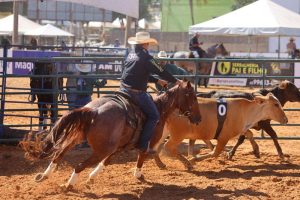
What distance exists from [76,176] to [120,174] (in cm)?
142

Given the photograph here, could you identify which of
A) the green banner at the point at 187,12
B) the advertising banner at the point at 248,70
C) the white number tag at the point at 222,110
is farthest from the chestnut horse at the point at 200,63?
the green banner at the point at 187,12

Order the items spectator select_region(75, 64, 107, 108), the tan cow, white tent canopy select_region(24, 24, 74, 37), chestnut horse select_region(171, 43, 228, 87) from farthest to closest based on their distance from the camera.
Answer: white tent canopy select_region(24, 24, 74, 37)
chestnut horse select_region(171, 43, 228, 87)
spectator select_region(75, 64, 107, 108)
the tan cow

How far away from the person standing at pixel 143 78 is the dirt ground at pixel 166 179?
65cm

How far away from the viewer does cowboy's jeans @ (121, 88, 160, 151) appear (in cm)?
804

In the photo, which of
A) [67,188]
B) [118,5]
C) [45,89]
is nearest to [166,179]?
[67,188]

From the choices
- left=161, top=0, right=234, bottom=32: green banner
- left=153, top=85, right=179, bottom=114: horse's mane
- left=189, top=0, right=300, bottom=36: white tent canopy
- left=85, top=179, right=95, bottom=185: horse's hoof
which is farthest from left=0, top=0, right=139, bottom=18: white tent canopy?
left=161, top=0, right=234, bottom=32: green banner

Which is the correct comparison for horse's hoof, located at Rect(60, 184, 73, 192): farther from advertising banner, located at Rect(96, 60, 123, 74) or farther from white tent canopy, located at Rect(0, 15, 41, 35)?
white tent canopy, located at Rect(0, 15, 41, 35)

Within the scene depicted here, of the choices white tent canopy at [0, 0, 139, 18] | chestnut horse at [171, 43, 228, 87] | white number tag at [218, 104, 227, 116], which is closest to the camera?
white number tag at [218, 104, 227, 116]

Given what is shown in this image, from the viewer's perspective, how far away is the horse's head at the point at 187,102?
27.7ft

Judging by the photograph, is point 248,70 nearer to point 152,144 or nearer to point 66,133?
point 152,144

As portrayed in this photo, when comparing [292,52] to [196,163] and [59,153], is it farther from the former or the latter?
[59,153]

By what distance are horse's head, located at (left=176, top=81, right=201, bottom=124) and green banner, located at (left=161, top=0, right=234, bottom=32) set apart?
40486mm

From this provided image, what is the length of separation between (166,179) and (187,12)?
41.2 m

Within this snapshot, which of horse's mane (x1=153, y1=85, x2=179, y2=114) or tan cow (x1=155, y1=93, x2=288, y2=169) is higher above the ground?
horse's mane (x1=153, y1=85, x2=179, y2=114)
